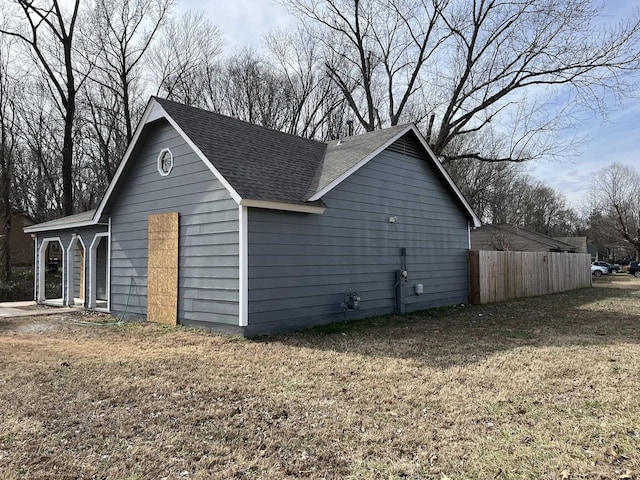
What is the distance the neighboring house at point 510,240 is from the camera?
102 feet

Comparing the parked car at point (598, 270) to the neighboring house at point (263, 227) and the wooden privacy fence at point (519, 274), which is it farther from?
the neighboring house at point (263, 227)

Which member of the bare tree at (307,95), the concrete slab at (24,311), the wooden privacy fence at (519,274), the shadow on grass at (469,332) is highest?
the bare tree at (307,95)

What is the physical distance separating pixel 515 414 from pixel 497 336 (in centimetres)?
466

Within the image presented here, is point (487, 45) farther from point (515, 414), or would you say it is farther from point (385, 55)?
point (515, 414)

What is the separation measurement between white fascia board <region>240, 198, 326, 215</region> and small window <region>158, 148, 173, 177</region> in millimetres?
2960

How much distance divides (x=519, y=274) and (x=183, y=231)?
12.4m

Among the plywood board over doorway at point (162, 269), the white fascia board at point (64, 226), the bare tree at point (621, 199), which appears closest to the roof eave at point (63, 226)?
the white fascia board at point (64, 226)

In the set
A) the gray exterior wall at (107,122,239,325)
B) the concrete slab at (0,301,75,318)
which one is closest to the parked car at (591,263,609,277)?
the gray exterior wall at (107,122,239,325)

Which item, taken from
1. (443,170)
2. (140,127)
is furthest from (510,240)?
(140,127)

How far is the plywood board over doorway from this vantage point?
9703mm

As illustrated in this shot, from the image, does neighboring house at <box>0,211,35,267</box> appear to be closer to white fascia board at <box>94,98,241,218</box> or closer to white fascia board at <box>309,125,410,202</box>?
white fascia board at <box>94,98,241,218</box>

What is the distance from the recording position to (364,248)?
423 inches

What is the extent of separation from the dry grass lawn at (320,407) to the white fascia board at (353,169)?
9.32 feet

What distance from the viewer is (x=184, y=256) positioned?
9531 mm
